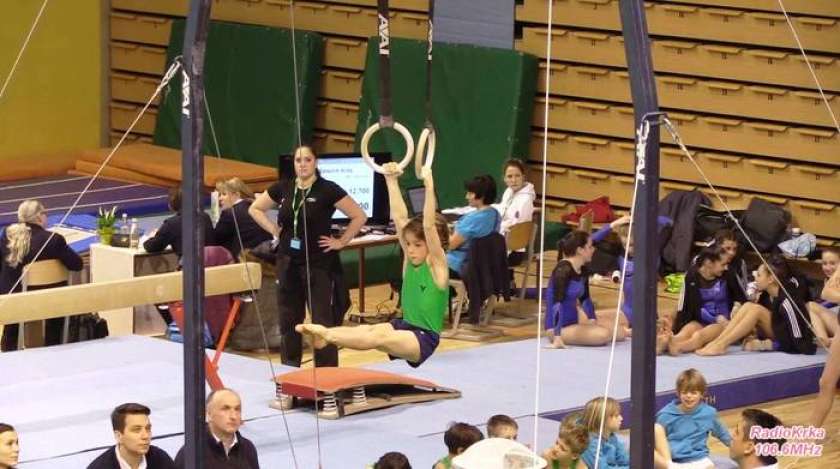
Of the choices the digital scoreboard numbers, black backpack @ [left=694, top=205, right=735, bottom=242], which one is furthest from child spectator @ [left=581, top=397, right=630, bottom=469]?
black backpack @ [left=694, top=205, right=735, bottom=242]

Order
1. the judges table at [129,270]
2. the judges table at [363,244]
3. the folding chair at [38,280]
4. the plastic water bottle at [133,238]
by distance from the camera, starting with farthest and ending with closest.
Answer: the judges table at [363,244], the plastic water bottle at [133,238], the judges table at [129,270], the folding chair at [38,280]

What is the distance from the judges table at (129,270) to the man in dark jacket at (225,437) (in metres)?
3.83

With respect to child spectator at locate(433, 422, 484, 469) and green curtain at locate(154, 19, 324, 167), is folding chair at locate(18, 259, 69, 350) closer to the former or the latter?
Result: child spectator at locate(433, 422, 484, 469)

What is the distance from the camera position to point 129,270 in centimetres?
1051

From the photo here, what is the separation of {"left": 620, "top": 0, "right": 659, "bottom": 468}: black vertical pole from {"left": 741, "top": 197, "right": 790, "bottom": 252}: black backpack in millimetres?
6614

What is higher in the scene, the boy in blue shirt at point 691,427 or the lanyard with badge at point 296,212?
the lanyard with badge at point 296,212

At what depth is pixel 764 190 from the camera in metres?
12.5

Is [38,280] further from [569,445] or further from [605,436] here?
[569,445]

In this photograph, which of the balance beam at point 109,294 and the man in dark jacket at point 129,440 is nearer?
the man in dark jacket at point 129,440

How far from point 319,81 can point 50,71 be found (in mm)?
3023

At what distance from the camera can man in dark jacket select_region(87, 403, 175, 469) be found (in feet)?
21.7

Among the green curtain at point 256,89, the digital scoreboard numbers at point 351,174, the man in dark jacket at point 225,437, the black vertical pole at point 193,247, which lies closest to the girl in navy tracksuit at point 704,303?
the digital scoreboard numbers at point 351,174

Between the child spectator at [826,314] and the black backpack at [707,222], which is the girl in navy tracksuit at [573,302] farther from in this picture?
the black backpack at [707,222]

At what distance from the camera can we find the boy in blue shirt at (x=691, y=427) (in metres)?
7.82
